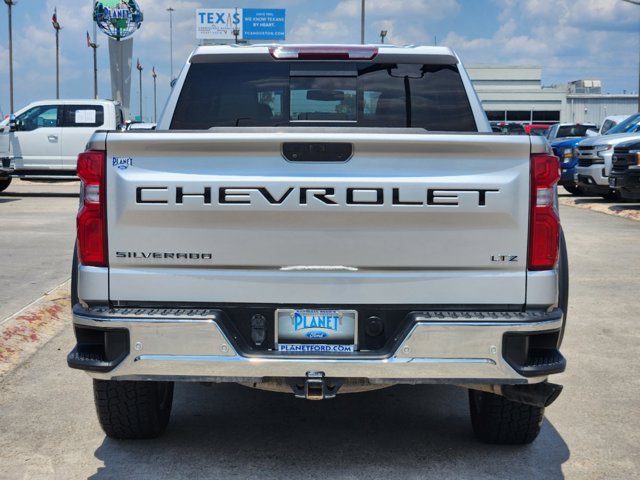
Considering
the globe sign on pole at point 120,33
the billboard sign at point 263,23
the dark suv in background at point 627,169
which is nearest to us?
the dark suv in background at point 627,169

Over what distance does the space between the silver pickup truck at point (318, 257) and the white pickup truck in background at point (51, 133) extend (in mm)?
19544

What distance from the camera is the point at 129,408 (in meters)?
4.46

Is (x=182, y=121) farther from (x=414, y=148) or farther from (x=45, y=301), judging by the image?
(x=45, y=301)

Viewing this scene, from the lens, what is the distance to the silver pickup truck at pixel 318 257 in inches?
148

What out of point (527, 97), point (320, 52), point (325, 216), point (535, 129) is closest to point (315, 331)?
point (325, 216)

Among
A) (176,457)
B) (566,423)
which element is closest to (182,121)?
(176,457)

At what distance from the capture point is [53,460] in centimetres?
443

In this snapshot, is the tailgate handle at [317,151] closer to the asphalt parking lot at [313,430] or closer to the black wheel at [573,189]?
the asphalt parking lot at [313,430]

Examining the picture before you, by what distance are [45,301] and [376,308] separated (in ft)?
16.2

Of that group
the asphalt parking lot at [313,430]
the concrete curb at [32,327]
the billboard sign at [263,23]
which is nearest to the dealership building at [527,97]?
the billboard sign at [263,23]

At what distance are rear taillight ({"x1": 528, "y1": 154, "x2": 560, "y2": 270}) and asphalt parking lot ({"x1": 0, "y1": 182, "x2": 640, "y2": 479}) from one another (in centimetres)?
109

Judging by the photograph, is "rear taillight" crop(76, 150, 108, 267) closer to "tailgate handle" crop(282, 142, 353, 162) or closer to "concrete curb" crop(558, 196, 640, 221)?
"tailgate handle" crop(282, 142, 353, 162)

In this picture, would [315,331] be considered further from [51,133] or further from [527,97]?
[527,97]

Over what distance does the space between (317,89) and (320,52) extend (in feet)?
1.06
